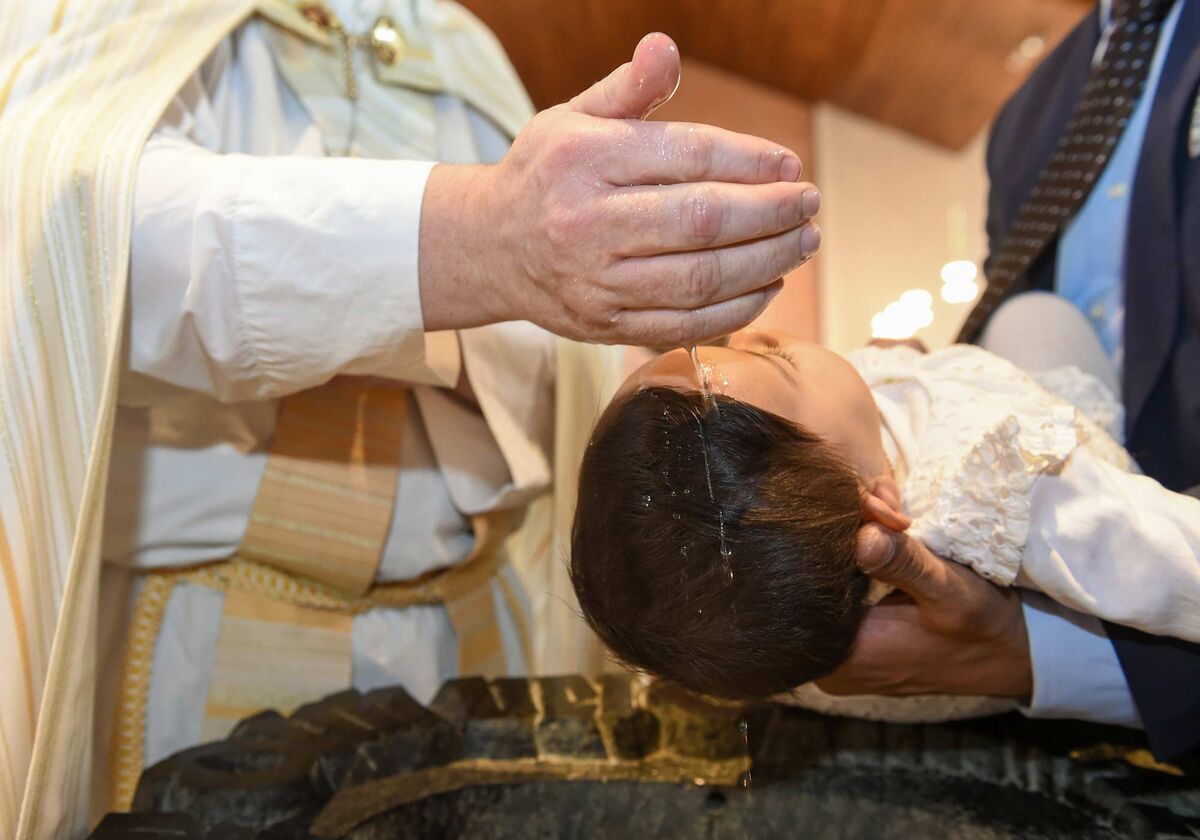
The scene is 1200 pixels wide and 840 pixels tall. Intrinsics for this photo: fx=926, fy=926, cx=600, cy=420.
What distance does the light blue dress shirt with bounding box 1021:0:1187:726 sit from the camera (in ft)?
3.55

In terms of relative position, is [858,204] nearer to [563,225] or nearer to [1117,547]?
[1117,547]

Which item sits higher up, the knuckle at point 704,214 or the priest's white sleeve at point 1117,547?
the knuckle at point 704,214

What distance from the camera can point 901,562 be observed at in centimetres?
94

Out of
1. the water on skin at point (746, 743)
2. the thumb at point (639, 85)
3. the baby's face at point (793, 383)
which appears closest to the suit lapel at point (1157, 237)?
the baby's face at point (793, 383)

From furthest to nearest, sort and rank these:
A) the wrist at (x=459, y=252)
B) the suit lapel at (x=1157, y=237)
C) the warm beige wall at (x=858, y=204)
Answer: the suit lapel at (x=1157, y=237)
the warm beige wall at (x=858, y=204)
the wrist at (x=459, y=252)

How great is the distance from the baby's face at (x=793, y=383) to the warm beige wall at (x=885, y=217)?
0.59 m

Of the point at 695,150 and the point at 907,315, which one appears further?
the point at 907,315

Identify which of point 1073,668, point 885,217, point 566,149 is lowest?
point 1073,668

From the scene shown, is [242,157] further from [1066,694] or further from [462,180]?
[1066,694]

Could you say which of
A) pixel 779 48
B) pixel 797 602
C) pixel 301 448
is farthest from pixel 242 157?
pixel 779 48

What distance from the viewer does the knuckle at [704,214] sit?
0.77 metres

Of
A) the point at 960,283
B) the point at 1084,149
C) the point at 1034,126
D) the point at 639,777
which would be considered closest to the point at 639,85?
the point at 639,777

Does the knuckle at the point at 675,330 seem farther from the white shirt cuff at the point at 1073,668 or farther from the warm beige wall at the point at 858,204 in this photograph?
the white shirt cuff at the point at 1073,668

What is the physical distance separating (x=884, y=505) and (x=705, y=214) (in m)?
0.39
